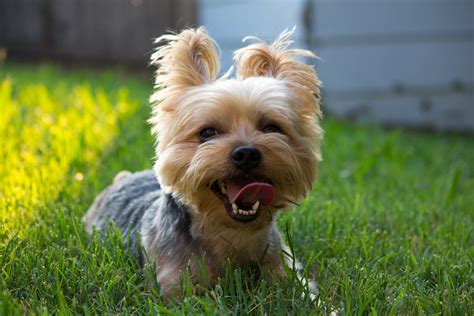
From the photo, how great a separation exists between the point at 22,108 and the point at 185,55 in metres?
4.20

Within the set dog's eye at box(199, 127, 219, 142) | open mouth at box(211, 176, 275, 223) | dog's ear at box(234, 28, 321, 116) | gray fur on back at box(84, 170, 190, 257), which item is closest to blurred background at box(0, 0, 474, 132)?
gray fur on back at box(84, 170, 190, 257)

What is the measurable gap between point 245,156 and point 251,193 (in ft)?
0.62

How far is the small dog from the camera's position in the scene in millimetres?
3369

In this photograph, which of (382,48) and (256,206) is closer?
(256,206)

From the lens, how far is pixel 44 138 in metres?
6.38

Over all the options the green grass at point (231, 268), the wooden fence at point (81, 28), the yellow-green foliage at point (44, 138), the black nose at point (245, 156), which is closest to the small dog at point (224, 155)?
the black nose at point (245, 156)

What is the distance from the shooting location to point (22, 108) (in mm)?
7445

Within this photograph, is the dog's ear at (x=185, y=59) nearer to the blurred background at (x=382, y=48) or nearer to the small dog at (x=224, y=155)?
the small dog at (x=224, y=155)

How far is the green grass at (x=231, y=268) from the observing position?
317 cm

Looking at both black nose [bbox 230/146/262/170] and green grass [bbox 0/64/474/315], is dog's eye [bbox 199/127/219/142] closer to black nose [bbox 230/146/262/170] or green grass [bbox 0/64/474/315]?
black nose [bbox 230/146/262/170]

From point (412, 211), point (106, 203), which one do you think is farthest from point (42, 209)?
point (412, 211)

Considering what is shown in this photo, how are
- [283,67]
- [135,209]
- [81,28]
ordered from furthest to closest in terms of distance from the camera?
[81,28] → [135,209] → [283,67]

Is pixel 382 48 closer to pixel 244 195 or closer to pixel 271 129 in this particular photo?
pixel 271 129

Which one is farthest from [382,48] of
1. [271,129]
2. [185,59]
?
[271,129]
